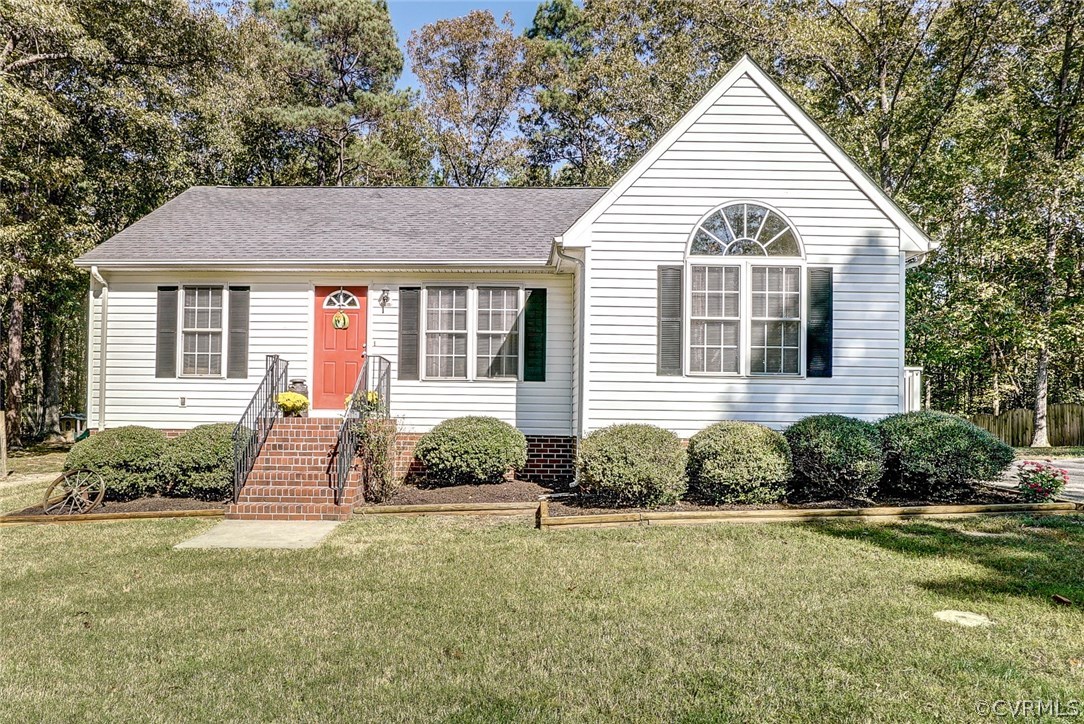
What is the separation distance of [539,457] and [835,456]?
445cm

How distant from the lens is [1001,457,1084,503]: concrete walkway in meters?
9.43

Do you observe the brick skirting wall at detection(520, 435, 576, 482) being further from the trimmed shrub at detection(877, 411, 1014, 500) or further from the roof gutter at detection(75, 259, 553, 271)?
the trimmed shrub at detection(877, 411, 1014, 500)

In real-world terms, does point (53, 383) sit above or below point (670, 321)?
below

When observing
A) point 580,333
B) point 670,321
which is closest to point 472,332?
point 580,333

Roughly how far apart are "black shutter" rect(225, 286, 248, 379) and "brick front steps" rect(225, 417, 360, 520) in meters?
2.23

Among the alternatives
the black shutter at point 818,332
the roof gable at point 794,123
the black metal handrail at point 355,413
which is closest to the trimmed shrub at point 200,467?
the black metal handrail at point 355,413

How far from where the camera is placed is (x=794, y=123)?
945 cm


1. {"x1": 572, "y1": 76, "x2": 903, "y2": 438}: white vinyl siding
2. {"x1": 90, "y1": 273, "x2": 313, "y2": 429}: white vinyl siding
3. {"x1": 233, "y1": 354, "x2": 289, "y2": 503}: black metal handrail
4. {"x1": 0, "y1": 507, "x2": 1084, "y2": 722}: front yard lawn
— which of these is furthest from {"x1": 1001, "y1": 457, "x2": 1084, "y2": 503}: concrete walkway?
{"x1": 90, "y1": 273, "x2": 313, "y2": 429}: white vinyl siding

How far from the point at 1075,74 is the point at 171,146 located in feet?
76.6

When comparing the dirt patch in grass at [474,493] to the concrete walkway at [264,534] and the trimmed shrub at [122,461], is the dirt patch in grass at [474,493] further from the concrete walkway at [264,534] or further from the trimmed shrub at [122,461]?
the trimmed shrub at [122,461]

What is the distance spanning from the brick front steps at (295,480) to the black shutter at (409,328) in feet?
6.19

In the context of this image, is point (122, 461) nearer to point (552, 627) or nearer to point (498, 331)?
point (498, 331)

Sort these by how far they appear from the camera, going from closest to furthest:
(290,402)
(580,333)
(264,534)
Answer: (264,534) → (580,333) → (290,402)

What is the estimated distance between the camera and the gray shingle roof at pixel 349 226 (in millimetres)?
11148
